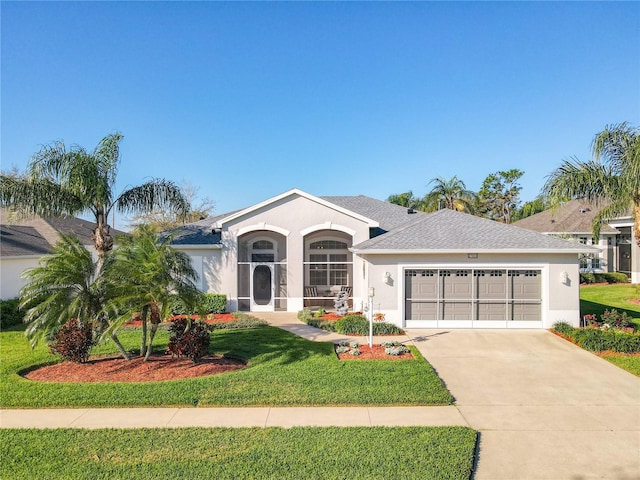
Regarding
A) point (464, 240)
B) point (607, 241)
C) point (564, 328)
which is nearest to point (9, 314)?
point (464, 240)

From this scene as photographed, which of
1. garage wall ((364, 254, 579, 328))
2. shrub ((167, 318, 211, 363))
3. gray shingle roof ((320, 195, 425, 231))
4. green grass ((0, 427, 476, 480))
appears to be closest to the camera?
green grass ((0, 427, 476, 480))

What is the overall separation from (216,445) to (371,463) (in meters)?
2.31

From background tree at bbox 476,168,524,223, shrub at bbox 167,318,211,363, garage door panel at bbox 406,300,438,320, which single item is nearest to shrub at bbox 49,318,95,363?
shrub at bbox 167,318,211,363

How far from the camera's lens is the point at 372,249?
1430cm

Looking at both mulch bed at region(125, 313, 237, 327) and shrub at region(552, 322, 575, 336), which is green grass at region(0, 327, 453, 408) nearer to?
mulch bed at region(125, 313, 237, 327)

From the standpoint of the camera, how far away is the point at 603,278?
2991cm

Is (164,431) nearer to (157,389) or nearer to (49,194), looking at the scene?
(157,389)

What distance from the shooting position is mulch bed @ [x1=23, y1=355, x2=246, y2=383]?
29.7ft

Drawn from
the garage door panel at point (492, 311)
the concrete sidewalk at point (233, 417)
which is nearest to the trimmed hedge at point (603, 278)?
the garage door panel at point (492, 311)

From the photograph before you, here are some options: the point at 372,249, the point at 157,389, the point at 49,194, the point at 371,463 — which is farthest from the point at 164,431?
the point at 49,194

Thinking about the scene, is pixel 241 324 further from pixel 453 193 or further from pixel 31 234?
pixel 453 193

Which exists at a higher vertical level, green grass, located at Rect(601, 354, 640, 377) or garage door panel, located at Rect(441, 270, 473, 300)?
garage door panel, located at Rect(441, 270, 473, 300)

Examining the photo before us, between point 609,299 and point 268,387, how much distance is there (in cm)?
2286

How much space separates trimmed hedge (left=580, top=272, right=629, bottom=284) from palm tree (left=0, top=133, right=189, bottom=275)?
3146 centimetres
